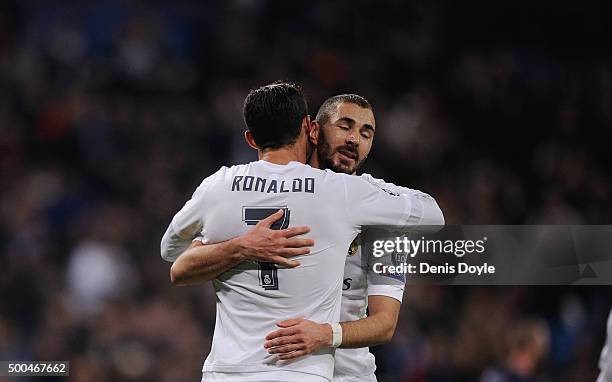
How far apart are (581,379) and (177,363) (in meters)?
3.11

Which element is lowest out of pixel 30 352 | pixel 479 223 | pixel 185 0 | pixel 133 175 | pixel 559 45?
pixel 30 352

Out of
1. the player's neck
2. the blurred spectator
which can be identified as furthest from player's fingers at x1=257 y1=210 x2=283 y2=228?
the blurred spectator

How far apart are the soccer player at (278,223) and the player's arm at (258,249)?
4cm

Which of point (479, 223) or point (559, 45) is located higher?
point (559, 45)

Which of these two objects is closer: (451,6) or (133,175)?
(133,175)

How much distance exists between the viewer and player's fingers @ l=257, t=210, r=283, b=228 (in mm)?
2992

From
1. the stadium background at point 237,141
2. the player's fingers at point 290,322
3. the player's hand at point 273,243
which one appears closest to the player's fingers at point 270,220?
the player's hand at point 273,243

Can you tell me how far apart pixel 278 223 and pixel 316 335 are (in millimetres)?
390

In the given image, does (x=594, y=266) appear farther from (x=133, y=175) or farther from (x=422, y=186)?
(x=133, y=175)

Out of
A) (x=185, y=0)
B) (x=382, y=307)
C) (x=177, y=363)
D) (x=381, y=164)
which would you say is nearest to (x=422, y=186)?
(x=381, y=164)

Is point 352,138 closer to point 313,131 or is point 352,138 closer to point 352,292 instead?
point 313,131

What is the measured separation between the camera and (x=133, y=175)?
27.3 feet

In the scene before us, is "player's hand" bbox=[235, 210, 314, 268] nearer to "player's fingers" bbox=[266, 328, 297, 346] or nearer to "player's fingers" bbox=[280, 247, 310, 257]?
"player's fingers" bbox=[280, 247, 310, 257]

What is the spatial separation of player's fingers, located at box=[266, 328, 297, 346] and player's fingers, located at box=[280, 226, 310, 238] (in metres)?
0.31
